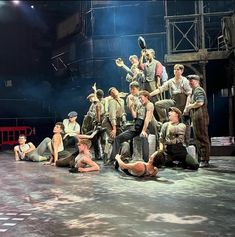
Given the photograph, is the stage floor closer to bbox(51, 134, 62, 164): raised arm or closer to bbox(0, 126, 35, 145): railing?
bbox(51, 134, 62, 164): raised arm

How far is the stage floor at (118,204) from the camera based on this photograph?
427 centimetres

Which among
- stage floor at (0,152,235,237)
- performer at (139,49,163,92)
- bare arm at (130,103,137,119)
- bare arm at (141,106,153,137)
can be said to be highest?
performer at (139,49,163,92)

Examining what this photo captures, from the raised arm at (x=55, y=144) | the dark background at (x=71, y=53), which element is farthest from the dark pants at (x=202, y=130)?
the dark background at (x=71, y=53)

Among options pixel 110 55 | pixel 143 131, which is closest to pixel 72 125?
pixel 143 131

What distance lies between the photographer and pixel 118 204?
17.9 feet

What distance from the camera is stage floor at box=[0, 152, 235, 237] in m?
4.27

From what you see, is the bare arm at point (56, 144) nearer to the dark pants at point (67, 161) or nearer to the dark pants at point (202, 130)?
the dark pants at point (67, 161)

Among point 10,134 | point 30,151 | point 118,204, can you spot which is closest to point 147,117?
point 118,204

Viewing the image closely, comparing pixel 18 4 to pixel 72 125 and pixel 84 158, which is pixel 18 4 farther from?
pixel 84 158

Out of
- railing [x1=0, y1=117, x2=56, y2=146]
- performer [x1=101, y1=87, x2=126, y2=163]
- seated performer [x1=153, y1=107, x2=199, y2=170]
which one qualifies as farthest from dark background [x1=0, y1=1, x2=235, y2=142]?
seated performer [x1=153, y1=107, x2=199, y2=170]

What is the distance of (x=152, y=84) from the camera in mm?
10453

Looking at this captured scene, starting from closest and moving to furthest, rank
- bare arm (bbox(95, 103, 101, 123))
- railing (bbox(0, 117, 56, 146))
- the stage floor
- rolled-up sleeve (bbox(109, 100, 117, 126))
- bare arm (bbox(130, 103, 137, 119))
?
1. the stage floor
2. bare arm (bbox(130, 103, 137, 119))
3. rolled-up sleeve (bbox(109, 100, 117, 126))
4. bare arm (bbox(95, 103, 101, 123))
5. railing (bbox(0, 117, 56, 146))

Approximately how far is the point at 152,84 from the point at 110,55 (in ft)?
29.6

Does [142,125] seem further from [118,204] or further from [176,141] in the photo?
[118,204]
